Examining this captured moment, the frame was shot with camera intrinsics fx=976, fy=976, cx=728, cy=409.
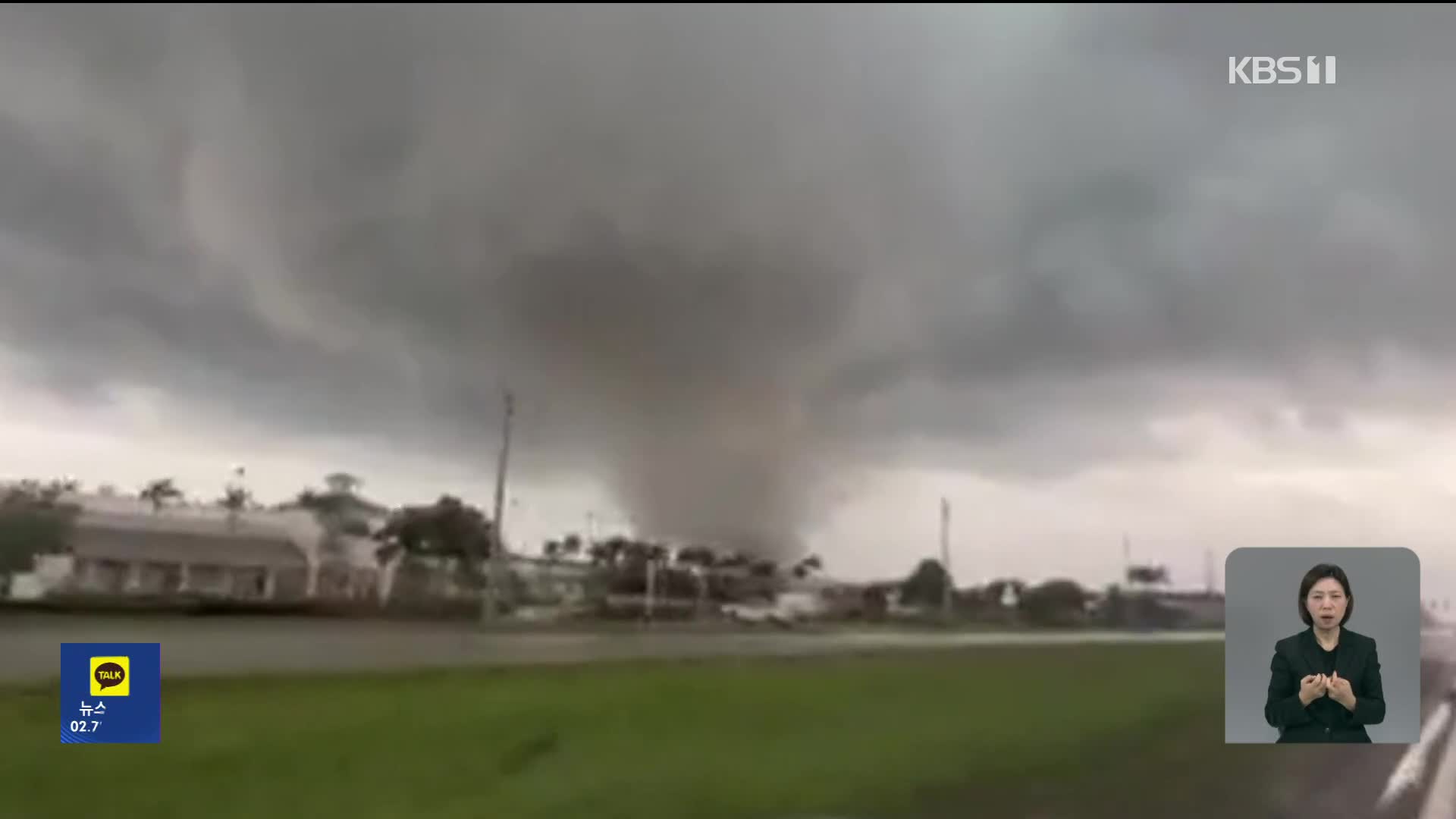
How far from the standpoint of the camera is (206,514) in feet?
29.9

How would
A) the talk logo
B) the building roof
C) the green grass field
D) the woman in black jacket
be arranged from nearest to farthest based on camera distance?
1. the woman in black jacket
2. the talk logo
3. the green grass field
4. the building roof

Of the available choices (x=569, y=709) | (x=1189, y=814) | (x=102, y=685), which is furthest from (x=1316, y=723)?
(x=102, y=685)

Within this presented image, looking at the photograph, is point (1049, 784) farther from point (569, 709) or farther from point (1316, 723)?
point (569, 709)

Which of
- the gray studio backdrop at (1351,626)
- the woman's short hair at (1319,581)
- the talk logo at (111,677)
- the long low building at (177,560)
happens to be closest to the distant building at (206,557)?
the long low building at (177,560)

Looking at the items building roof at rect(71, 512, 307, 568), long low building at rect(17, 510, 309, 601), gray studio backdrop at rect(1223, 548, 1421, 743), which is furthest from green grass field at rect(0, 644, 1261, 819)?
building roof at rect(71, 512, 307, 568)

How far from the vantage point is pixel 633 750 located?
6.04 metres

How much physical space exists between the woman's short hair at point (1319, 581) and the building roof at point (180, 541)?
29.5 ft

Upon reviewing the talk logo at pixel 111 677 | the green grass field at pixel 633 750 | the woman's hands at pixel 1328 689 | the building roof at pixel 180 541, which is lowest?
the green grass field at pixel 633 750

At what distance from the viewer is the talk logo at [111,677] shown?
4363mm

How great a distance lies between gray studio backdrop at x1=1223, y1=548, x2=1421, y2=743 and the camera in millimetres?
3873

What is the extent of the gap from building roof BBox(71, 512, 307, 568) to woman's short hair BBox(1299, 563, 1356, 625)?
8.98m

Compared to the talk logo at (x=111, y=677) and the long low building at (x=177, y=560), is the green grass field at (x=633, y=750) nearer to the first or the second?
the talk logo at (x=111, y=677)

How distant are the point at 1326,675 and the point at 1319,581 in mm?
380

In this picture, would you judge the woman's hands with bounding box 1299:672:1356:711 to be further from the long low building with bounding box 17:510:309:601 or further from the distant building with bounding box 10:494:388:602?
the long low building with bounding box 17:510:309:601
